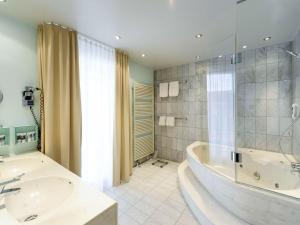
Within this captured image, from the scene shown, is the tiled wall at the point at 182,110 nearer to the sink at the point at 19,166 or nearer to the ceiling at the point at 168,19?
the ceiling at the point at 168,19

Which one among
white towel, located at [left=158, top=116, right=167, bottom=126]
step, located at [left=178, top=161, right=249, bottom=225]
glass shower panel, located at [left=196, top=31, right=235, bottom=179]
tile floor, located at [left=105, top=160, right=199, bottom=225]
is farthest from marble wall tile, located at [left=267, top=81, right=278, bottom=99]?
tile floor, located at [left=105, top=160, right=199, bottom=225]

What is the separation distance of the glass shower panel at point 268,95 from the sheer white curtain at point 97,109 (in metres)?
1.90

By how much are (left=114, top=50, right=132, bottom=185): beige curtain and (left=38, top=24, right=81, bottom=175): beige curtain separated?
714 mm

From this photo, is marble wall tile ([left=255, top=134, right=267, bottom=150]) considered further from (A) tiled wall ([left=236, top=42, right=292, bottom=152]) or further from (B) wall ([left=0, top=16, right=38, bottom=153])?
(B) wall ([left=0, top=16, right=38, bottom=153])

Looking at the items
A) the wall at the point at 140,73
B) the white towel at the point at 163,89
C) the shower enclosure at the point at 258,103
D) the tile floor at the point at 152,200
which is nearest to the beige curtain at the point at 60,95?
the tile floor at the point at 152,200

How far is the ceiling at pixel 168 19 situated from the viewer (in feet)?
4.80

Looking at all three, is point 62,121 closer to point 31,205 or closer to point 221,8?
point 31,205

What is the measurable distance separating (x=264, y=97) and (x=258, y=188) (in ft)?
5.47

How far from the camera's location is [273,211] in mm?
1325

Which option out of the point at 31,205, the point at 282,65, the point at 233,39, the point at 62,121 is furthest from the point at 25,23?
the point at 282,65

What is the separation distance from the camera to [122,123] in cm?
271

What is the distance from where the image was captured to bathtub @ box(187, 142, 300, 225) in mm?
1296

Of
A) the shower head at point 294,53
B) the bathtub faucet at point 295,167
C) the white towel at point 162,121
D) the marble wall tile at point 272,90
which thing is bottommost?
the bathtub faucet at point 295,167

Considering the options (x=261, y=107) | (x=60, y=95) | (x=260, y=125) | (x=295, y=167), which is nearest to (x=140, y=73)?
(x=60, y=95)
